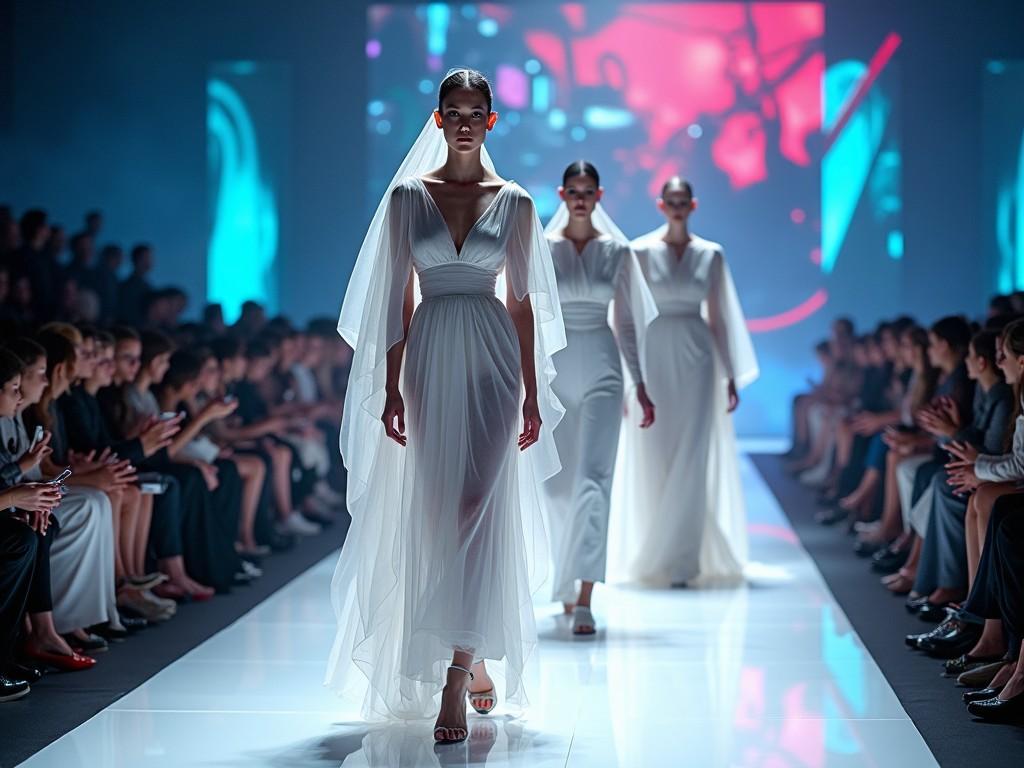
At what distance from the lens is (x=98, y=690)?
4.02 metres

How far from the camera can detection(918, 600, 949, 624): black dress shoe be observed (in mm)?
4941

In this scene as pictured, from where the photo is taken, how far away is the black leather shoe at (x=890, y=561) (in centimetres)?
600

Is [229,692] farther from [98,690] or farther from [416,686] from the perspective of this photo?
[416,686]

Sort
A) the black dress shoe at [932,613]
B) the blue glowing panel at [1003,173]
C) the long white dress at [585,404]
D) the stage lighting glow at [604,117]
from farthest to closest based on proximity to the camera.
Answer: the stage lighting glow at [604,117]
the blue glowing panel at [1003,173]
the long white dress at [585,404]
the black dress shoe at [932,613]

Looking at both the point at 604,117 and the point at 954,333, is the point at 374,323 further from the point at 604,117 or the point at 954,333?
the point at 604,117

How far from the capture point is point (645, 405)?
5539 mm

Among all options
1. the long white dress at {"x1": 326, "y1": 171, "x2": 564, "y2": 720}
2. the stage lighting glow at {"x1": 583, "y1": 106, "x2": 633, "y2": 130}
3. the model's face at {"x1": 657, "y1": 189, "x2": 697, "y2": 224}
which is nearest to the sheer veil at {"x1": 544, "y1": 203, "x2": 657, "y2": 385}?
the model's face at {"x1": 657, "y1": 189, "x2": 697, "y2": 224}

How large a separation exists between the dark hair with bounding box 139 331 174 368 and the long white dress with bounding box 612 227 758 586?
6.21 ft

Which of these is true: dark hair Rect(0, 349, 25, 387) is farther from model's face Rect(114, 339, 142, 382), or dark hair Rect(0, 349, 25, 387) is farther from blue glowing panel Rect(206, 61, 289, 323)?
blue glowing panel Rect(206, 61, 289, 323)

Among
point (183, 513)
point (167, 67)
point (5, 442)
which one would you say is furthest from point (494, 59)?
point (5, 442)

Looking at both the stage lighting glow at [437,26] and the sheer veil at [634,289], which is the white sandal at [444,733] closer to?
the sheer veil at [634,289]

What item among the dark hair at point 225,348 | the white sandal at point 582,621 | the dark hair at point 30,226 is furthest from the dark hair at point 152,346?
the dark hair at point 30,226

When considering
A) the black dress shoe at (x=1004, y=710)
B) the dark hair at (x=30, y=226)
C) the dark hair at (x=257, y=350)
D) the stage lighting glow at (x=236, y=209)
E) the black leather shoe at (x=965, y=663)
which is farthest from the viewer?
the stage lighting glow at (x=236, y=209)

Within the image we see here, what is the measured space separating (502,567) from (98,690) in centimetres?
122
